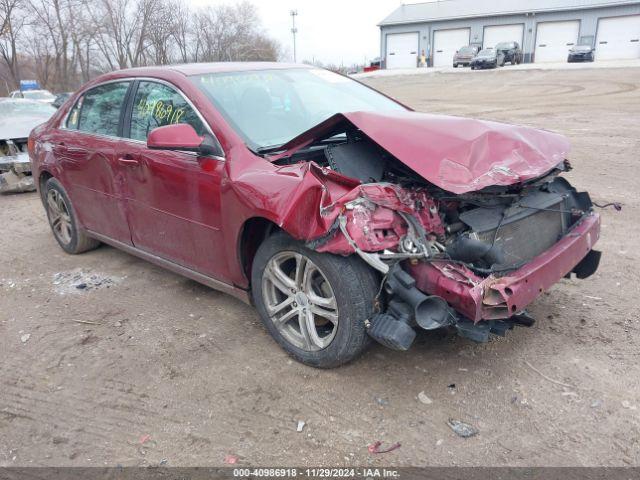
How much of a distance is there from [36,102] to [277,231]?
9.63 meters

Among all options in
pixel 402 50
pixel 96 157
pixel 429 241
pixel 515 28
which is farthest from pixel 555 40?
pixel 429 241

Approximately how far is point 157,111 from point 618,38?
50381mm

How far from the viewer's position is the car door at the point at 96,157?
425 cm

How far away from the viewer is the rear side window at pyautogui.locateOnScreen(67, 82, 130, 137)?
4.28 meters

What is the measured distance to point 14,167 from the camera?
863 cm

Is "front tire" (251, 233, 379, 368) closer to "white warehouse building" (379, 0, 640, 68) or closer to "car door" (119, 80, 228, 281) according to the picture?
"car door" (119, 80, 228, 281)

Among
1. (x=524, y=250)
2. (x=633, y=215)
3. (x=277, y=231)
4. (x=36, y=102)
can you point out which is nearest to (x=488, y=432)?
(x=524, y=250)

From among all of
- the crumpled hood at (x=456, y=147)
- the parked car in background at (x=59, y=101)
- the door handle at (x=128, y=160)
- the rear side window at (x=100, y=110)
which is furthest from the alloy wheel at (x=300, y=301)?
the parked car in background at (x=59, y=101)

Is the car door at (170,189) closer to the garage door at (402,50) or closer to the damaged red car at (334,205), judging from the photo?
the damaged red car at (334,205)

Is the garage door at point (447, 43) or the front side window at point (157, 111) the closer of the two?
the front side window at point (157, 111)

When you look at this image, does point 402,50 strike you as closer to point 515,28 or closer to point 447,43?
point 447,43

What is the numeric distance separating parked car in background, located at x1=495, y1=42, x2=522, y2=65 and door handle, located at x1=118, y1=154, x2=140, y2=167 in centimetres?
4137

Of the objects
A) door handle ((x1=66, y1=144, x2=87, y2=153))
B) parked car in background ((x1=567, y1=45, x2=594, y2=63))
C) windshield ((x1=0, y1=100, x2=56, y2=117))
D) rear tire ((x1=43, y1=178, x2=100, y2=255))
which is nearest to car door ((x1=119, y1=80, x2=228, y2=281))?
door handle ((x1=66, y1=144, x2=87, y2=153))

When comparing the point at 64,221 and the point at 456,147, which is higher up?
the point at 456,147
